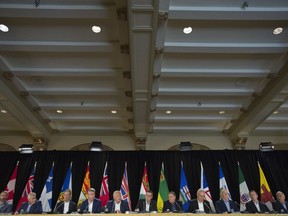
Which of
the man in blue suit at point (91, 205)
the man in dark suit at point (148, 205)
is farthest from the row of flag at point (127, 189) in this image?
the man in blue suit at point (91, 205)

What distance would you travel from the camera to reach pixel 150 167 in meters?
7.68

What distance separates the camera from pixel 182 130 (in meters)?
8.57

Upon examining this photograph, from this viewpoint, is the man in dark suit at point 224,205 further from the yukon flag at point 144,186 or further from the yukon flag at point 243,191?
the yukon flag at point 144,186

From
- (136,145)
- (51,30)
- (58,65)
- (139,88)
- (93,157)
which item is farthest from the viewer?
(136,145)

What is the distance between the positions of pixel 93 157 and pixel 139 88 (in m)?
3.44

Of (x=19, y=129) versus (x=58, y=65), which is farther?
(x=19, y=129)

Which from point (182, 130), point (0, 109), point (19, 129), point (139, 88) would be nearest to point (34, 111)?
point (0, 109)

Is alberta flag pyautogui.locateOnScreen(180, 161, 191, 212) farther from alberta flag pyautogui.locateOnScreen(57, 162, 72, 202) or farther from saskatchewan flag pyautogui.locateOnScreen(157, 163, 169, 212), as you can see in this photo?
alberta flag pyautogui.locateOnScreen(57, 162, 72, 202)

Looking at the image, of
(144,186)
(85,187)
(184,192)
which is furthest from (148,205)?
(85,187)

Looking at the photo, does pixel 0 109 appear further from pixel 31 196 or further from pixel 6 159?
pixel 31 196

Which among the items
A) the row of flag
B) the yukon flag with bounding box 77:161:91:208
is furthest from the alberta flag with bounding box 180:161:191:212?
the yukon flag with bounding box 77:161:91:208

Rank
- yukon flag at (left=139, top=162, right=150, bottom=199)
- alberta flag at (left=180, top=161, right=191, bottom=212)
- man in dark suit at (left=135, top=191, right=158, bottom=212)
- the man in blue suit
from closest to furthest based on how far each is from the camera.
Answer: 1. the man in blue suit
2. man in dark suit at (left=135, top=191, right=158, bottom=212)
3. yukon flag at (left=139, top=162, right=150, bottom=199)
4. alberta flag at (left=180, top=161, right=191, bottom=212)

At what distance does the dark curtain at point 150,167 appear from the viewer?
7.37 m

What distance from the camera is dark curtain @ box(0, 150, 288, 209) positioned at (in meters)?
7.37
